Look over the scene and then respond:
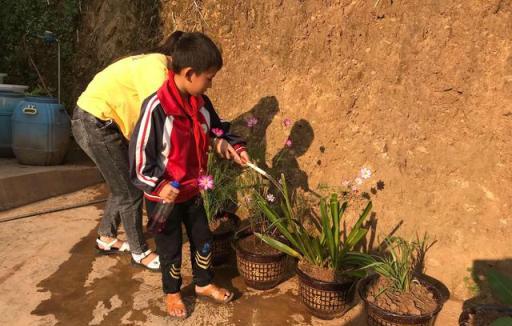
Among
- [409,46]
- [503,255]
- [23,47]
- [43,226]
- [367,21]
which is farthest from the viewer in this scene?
[23,47]

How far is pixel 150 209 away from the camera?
2.53 meters

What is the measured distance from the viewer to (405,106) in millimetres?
3082

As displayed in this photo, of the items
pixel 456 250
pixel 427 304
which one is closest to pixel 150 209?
pixel 427 304

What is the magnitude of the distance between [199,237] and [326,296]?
88cm

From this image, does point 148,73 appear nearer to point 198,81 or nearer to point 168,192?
point 198,81

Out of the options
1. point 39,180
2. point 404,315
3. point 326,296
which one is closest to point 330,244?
point 326,296

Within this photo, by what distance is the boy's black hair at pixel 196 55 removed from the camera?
89.7 inches

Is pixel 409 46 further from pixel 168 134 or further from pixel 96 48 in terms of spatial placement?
pixel 96 48

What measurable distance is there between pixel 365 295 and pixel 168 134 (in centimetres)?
149

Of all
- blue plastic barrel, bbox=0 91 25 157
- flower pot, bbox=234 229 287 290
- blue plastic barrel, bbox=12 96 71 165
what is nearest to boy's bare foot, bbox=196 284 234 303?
flower pot, bbox=234 229 287 290

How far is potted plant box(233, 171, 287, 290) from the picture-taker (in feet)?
9.72

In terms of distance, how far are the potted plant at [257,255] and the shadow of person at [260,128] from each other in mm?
510

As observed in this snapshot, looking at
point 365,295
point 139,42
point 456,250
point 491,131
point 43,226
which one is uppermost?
point 139,42

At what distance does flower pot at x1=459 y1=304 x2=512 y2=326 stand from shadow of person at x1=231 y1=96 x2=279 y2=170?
6.47ft
